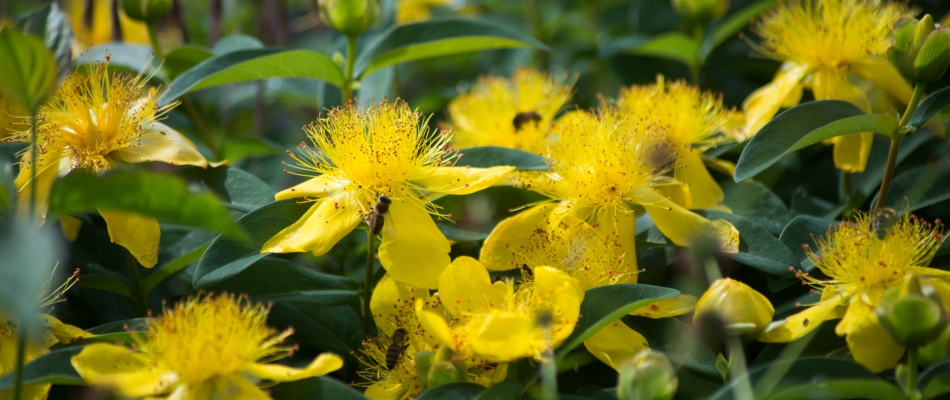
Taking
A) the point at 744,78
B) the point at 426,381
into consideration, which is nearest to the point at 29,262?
the point at 426,381

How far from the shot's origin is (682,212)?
3.17 ft

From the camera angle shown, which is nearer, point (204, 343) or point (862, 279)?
point (204, 343)

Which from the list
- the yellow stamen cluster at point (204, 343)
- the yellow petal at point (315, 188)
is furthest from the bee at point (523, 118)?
the yellow stamen cluster at point (204, 343)

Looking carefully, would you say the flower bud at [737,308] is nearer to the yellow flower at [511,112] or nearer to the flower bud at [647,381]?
the flower bud at [647,381]

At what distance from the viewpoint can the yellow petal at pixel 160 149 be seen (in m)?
0.99

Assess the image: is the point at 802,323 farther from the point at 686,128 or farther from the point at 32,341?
the point at 32,341

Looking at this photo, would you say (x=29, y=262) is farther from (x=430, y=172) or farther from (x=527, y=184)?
(x=527, y=184)

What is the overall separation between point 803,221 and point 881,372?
0.72 feet

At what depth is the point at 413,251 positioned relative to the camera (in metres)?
→ 0.88

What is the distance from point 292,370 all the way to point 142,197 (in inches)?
8.7

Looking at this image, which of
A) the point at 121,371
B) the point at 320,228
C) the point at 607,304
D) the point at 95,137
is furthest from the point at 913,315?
the point at 95,137

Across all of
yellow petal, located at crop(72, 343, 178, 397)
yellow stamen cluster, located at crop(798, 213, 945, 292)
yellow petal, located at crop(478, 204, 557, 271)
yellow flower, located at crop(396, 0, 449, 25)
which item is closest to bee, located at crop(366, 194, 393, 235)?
yellow petal, located at crop(478, 204, 557, 271)

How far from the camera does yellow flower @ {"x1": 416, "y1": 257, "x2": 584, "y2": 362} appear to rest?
745 mm

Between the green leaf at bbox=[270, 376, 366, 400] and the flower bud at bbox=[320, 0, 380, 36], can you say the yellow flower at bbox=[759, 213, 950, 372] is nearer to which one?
the green leaf at bbox=[270, 376, 366, 400]
